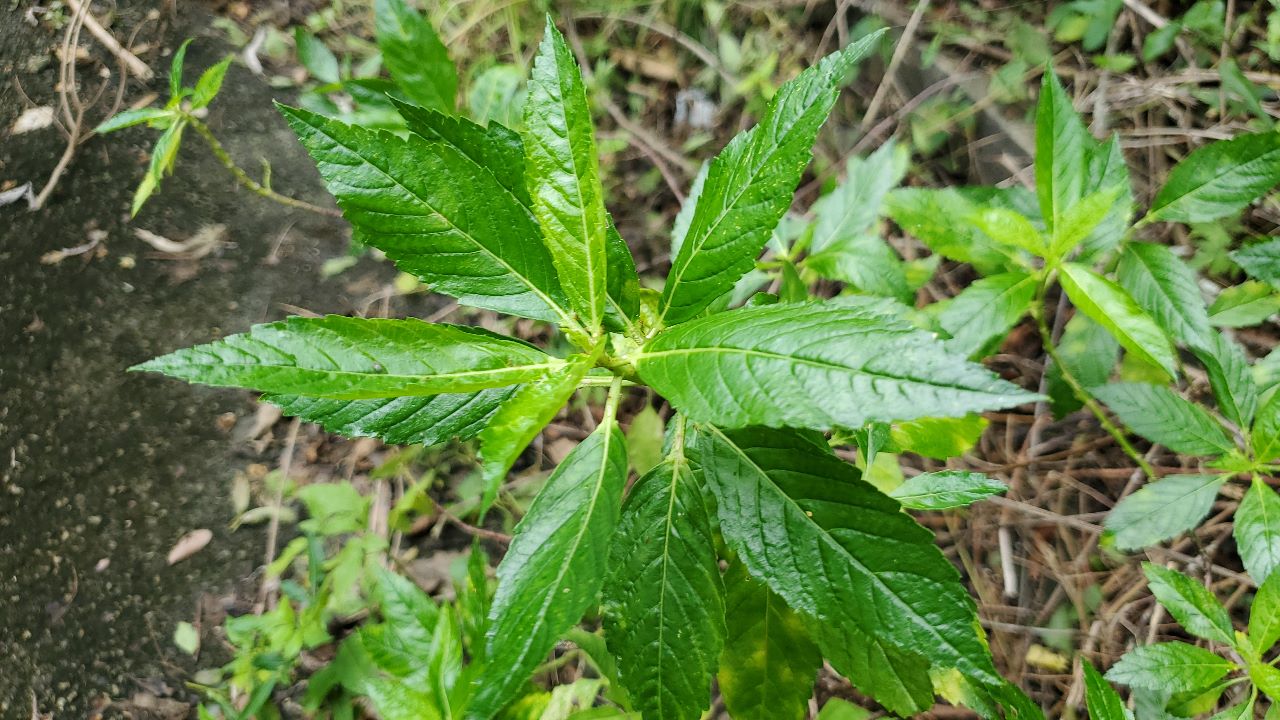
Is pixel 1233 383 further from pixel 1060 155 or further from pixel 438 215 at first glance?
pixel 438 215

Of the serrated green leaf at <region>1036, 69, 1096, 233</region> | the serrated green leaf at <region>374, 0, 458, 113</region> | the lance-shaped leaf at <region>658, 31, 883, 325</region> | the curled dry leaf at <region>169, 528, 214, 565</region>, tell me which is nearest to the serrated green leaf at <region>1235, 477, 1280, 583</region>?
the serrated green leaf at <region>1036, 69, 1096, 233</region>

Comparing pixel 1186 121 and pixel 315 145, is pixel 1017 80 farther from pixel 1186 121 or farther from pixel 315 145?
pixel 315 145

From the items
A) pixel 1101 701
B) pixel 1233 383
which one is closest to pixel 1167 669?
pixel 1101 701

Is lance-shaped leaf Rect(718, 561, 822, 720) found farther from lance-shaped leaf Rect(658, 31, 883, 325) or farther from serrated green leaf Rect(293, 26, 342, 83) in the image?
serrated green leaf Rect(293, 26, 342, 83)

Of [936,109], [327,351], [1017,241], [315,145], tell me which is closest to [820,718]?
[1017,241]

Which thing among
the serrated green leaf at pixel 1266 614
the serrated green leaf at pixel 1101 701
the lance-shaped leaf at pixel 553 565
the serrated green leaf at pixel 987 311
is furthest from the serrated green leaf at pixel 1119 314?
the lance-shaped leaf at pixel 553 565
